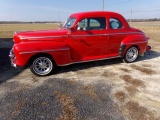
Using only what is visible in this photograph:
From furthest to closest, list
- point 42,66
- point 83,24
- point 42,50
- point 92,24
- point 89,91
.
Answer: point 92,24 → point 83,24 → point 42,66 → point 42,50 → point 89,91

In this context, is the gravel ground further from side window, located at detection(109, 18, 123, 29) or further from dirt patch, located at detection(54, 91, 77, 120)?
side window, located at detection(109, 18, 123, 29)

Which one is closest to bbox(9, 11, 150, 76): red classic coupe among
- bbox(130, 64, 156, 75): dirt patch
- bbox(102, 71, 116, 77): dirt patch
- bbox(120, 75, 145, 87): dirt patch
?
bbox(130, 64, 156, 75): dirt patch

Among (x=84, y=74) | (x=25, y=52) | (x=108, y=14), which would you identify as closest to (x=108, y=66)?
(x=84, y=74)

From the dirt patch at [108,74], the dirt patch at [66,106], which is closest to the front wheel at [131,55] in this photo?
the dirt patch at [108,74]

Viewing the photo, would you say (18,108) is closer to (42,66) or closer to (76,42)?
(42,66)

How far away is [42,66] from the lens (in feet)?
19.5

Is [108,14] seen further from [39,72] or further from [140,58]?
[39,72]

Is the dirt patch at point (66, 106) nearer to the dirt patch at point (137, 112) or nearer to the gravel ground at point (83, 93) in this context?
the gravel ground at point (83, 93)

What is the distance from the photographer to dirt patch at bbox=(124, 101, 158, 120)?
143 inches

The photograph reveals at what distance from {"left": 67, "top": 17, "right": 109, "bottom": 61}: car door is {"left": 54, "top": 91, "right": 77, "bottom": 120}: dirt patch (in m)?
2.04

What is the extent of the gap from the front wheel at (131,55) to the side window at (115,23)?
3.38 feet

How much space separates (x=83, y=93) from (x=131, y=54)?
362cm

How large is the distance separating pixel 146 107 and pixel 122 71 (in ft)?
8.16

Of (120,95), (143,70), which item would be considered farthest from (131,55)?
(120,95)
